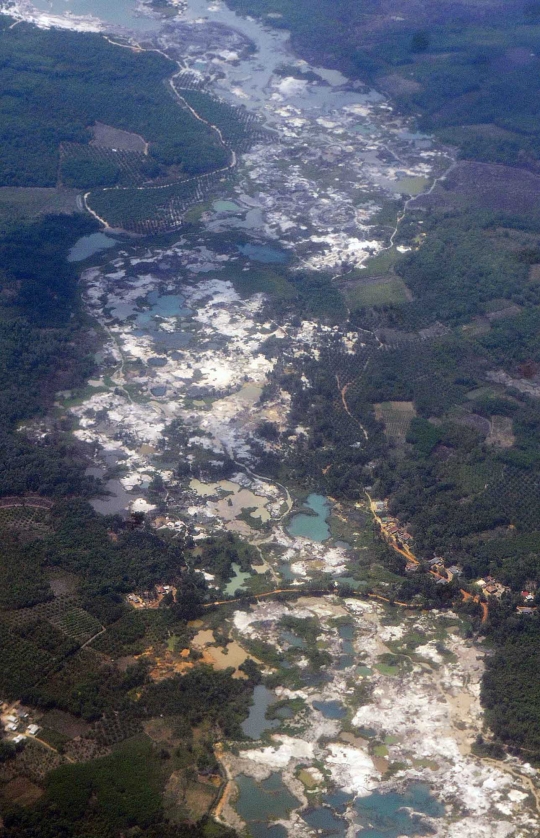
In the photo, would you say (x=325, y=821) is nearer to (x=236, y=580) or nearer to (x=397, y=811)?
(x=397, y=811)

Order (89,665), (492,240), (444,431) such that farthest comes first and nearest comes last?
(492,240) → (444,431) → (89,665)

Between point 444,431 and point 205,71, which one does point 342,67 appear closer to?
point 205,71

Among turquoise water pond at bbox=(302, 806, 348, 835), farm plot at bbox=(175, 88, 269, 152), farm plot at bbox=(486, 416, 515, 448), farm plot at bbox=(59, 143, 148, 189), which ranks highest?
farm plot at bbox=(175, 88, 269, 152)

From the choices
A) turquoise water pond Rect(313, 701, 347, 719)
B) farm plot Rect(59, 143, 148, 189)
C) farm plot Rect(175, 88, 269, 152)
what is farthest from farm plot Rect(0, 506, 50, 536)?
farm plot Rect(175, 88, 269, 152)

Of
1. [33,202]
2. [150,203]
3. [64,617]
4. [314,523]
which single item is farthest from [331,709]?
[33,202]

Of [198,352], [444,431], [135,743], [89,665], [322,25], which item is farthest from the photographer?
[322,25]

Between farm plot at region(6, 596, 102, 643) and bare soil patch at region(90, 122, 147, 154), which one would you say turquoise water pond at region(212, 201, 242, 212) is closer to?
bare soil patch at region(90, 122, 147, 154)

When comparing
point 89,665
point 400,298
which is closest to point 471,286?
point 400,298
